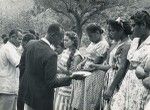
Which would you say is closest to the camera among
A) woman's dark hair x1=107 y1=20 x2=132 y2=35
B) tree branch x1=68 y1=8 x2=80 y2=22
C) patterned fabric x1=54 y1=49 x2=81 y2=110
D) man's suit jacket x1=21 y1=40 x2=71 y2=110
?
man's suit jacket x1=21 y1=40 x2=71 y2=110

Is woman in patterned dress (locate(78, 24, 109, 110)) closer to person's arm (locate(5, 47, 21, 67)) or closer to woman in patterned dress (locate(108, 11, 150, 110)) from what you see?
woman in patterned dress (locate(108, 11, 150, 110))

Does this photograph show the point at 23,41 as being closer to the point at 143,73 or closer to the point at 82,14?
the point at 143,73

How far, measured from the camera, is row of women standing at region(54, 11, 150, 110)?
20.6 feet

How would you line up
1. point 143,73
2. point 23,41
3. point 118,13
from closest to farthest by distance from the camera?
point 143,73 < point 23,41 < point 118,13

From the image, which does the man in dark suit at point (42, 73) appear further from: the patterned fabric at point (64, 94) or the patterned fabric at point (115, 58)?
the patterned fabric at point (64, 94)

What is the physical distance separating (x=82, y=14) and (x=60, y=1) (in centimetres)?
207

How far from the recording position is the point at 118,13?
30.2m

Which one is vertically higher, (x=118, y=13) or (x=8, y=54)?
(x=118, y=13)

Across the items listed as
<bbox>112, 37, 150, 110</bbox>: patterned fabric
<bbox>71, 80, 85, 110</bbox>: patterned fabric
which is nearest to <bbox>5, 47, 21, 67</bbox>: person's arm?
<bbox>71, 80, 85, 110</bbox>: patterned fabric

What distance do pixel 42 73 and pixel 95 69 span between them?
125 centimetres

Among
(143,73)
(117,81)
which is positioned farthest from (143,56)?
(117,81)

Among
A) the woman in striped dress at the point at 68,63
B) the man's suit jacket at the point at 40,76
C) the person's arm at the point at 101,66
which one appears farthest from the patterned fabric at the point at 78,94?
the man's suit jacket at the point at 40,76

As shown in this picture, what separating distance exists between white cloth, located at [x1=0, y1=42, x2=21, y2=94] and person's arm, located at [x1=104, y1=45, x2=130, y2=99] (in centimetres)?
267

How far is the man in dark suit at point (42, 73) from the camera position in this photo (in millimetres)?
6543
